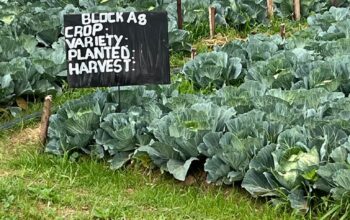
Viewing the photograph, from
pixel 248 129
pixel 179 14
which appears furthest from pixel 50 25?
pixel 248 129

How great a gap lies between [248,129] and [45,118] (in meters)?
1.65

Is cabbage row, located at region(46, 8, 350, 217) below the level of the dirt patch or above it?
above

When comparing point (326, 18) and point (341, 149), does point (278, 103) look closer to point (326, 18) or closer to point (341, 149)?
point (341, 149)

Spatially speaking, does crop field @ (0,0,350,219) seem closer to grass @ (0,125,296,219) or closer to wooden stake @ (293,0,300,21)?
grass @ (0,125,296,219)

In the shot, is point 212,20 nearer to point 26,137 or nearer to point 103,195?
point 26,137

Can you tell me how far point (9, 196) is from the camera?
5.09 meters

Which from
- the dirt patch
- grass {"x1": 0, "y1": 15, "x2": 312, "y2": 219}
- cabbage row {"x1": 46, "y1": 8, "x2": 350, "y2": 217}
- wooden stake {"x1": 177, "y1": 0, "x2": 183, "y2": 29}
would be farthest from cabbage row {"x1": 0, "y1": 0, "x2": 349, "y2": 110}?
grass {"x1": 0, "y1": 15, "x2": 312, "y2": 219}

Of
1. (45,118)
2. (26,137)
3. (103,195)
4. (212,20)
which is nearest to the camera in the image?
(103,195)

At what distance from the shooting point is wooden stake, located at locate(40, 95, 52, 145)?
5828 mm

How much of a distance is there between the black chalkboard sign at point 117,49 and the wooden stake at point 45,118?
0.71 feet

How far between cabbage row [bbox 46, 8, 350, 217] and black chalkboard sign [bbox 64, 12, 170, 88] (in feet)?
0.67

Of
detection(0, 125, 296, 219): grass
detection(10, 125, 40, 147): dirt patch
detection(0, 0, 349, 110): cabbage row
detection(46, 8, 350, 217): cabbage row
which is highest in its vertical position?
detection(0, 0, 349, 110): cabbage row

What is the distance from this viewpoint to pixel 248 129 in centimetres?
520

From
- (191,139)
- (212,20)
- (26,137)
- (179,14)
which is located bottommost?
(26,137)
